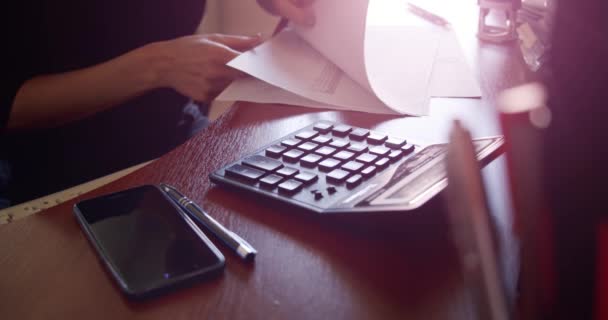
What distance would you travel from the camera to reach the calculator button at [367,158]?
45 centimetres

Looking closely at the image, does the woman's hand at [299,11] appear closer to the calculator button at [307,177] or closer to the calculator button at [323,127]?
the calculator button at [323,127]

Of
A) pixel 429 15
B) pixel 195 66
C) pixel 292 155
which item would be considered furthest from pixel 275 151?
pixel 429 15

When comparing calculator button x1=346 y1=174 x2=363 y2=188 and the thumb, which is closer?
calculator button x1=346 y1=174 x2=363 y2=188

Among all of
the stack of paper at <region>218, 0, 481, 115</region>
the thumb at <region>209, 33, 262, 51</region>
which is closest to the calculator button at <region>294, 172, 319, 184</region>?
the stack of paper at <region>218, 0, 481, 115</region>

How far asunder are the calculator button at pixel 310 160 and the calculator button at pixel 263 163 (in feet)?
0.06

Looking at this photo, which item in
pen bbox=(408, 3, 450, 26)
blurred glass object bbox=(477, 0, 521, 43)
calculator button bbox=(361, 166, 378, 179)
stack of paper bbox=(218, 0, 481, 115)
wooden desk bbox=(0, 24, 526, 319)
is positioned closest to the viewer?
wooden desk bbox=(0, 24, 526, 319)

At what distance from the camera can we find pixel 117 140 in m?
0.89

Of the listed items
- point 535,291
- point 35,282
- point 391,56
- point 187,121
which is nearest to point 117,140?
point 187,121

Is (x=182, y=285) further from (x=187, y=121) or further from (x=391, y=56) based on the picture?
(x=187, y=121)

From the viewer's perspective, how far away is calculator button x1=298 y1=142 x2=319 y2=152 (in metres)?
0.48

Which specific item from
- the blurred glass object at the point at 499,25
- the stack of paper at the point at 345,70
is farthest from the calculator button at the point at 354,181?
the blurred glass object at the point at 499,25

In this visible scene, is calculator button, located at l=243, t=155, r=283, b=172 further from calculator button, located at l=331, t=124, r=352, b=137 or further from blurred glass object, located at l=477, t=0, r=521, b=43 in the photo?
blurred glass object, located at l=477, t=0, r=521, b=43

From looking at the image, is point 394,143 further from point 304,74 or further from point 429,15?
point 429,15

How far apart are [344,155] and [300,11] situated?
0.35m
